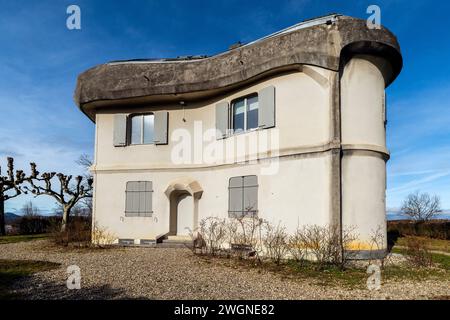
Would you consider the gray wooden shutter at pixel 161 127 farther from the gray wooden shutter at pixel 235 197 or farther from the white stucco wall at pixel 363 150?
the white stucco wall at pixel 363 150

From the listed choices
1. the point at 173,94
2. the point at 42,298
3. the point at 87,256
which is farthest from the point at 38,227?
the point at 42,298

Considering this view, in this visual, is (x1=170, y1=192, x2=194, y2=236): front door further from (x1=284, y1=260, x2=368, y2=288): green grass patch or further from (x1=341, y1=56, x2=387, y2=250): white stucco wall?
(x1=341, y1=56, x2=387, y2=250): white stucco wall

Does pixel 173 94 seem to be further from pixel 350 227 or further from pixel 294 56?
pixel 350 227

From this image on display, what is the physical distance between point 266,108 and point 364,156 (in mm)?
3007

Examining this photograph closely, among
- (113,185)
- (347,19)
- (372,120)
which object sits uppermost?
(347,19)

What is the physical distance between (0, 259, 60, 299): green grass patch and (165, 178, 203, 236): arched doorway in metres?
4.38

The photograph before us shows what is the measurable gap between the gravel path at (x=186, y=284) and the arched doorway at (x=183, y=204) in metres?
3.03

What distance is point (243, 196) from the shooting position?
34.5 feet

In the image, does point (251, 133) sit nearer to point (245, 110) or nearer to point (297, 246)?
point (245, 110)

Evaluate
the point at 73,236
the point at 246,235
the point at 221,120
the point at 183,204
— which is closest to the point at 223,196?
the point at 246,235

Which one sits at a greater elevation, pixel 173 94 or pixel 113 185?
pixel 173 94

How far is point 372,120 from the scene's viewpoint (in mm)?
9547

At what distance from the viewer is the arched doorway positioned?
11.8 meters

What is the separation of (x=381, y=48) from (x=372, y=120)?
1928mm
